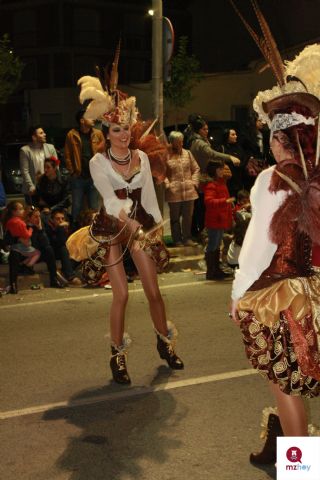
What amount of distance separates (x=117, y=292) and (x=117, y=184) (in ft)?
2.59

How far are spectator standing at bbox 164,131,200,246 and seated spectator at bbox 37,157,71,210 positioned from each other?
155 centimetres

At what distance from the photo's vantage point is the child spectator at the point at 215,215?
1006 cm

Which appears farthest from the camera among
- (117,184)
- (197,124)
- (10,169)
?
(10,169)

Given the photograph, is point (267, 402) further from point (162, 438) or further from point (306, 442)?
point (306, 442)

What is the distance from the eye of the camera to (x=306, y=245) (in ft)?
12.3

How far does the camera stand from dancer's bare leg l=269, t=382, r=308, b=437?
3760mm

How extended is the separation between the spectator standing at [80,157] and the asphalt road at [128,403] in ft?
10.7

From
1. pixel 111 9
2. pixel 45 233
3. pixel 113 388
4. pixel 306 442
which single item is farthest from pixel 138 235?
pixel 111 9

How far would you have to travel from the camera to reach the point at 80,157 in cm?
1112

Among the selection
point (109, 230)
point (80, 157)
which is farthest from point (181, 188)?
point (109, 230)

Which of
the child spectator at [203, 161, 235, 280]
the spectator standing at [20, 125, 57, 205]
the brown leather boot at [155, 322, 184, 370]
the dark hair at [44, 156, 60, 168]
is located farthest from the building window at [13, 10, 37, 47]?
the brown leather boot at [155, 322, 184, 370]

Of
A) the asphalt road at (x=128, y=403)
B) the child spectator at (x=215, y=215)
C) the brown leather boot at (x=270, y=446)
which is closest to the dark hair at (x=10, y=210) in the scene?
the asphalt road at (x=128, y=403)

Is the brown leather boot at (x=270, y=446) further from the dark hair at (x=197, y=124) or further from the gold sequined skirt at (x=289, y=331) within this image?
the dark hair at (x=197, y=124)

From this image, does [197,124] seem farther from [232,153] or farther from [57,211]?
[57,211]
